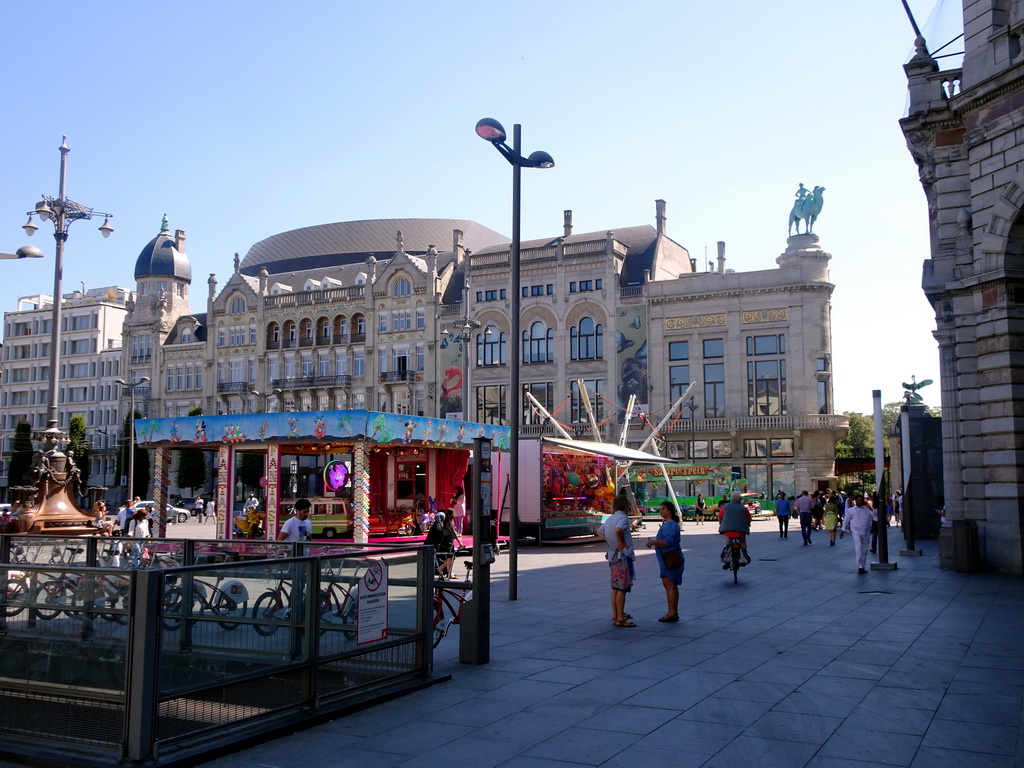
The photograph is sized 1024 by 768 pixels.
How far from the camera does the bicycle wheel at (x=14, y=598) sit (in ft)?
23.7

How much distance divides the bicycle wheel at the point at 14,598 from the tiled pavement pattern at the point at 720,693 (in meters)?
2.06

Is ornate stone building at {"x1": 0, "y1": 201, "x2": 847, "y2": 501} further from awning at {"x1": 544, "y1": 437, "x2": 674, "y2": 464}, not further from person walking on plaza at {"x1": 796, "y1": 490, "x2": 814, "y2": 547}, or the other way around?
person walking on plaza at {"x1": 796, "y1": 490, "x2": 814, "y2": 547}

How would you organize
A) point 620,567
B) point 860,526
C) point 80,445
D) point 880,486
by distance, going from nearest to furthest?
point 620,567
point 860,526
point 880,486
point 80,445

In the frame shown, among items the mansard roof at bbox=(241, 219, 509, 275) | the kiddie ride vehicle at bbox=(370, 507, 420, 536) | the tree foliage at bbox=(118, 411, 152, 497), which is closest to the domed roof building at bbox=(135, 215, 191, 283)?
the mansard roof at bbox=(241, 219, 509, 275)

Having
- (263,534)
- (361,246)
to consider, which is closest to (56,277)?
(263,534)

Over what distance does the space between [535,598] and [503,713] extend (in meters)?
8.28

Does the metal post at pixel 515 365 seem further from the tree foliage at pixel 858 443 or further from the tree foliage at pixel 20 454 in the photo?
the tree foliage at pixel 858 443

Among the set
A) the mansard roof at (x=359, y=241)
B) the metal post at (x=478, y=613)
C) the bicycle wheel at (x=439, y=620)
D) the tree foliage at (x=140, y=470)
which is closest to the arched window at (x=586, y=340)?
the mansard roof at (x=359, y=241)

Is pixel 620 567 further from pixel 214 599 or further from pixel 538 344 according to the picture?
pixel 538 344

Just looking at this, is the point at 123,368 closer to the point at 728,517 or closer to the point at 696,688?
the point at 728,517

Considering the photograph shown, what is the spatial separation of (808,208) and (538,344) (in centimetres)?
2091

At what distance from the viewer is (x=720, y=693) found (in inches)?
345

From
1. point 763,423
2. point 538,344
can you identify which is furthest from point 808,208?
point 538,344

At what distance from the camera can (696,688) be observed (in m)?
8.99
